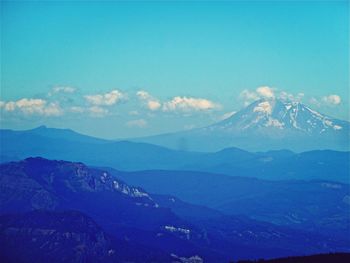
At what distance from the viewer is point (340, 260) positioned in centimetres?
10506

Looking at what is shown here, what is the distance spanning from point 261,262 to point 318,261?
981cm

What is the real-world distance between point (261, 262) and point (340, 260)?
1384 cm

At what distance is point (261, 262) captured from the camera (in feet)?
368

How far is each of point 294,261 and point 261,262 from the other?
5808mm

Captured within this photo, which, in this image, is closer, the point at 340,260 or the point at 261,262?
the point at 340,260

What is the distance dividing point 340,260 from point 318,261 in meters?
4.27

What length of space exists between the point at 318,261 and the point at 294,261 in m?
4.01

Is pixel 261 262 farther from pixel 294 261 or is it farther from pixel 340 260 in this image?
pixel 340 260

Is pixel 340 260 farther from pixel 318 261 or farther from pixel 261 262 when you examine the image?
pixel 261 262

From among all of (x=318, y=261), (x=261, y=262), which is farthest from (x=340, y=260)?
(x=261, y=262)

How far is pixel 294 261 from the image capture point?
110m

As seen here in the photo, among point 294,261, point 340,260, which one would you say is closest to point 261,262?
point 294,261
